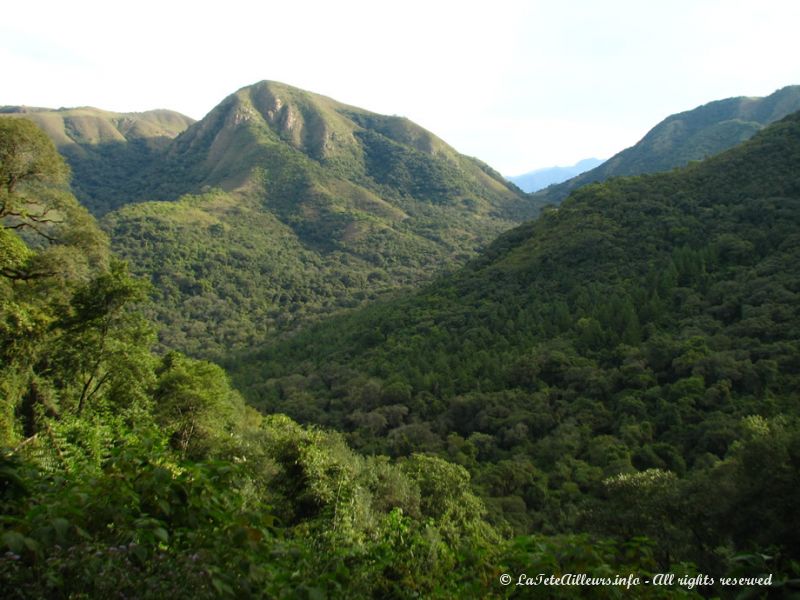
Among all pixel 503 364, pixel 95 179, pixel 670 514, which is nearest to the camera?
pixel 670 514

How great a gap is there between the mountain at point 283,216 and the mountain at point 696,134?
35125 mm

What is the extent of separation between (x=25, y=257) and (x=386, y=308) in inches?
2502

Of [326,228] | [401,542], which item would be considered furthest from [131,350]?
[326,228]

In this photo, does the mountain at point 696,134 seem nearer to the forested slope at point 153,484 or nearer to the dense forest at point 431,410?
the dense forest at point 431,410

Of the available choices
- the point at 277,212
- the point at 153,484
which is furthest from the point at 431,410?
the point at 277,212

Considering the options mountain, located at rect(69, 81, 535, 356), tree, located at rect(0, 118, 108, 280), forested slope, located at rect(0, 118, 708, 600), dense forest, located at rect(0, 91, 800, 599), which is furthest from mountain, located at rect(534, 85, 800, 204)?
tree, located at rect(0, 118, 108, 280)

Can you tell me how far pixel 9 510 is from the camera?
147 inches

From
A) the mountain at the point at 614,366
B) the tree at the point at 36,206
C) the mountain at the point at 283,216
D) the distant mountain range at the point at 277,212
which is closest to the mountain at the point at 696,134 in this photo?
the distant mountain range at the point at 277,212

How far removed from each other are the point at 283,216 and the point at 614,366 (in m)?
105

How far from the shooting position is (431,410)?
48.9m

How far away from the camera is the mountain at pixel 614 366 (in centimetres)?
2005

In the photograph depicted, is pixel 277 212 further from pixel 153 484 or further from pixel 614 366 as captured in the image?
pixel 153 484

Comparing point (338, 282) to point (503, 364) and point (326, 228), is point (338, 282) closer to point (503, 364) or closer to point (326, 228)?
point (326, 228)

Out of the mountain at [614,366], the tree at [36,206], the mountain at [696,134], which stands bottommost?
the mountain at [614,366]
